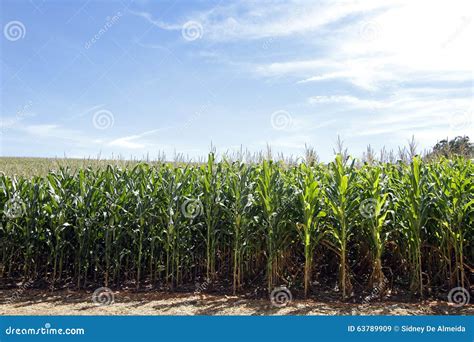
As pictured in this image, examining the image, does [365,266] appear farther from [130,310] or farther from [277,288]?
[130,310]

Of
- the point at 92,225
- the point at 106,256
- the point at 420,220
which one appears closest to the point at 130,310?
the point at 106,256

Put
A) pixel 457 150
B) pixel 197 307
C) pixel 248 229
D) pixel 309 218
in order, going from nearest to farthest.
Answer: pixel 197 307 → pixel 309 218 → pixel 248 229 → pixel 457 150

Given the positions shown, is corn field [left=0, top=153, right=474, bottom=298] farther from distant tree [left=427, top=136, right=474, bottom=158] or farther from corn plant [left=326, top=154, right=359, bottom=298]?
distant tree [left=427, top=136, right=474, bottom=158]

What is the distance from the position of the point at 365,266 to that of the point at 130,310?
3541 millimetres

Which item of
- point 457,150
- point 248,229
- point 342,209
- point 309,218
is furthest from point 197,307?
point 457,150

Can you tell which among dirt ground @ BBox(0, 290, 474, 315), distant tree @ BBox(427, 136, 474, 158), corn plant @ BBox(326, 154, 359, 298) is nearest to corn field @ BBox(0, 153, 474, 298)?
corn plant @ BBox(326, 154, 359, 298)

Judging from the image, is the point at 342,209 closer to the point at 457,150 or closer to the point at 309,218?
the point at 309,218

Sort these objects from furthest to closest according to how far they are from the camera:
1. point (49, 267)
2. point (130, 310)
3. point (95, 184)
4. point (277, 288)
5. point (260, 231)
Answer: point (49, 267)
point (95, 184)
point (260, 231)
point (277, 288)
point (130, 310)

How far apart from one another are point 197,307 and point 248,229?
1.31m

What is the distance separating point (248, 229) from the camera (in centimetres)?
545

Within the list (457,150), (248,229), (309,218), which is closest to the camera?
(309,218)

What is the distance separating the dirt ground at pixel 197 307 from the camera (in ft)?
15.1

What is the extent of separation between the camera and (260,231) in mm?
5582

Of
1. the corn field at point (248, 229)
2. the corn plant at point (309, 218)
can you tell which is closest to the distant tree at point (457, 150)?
the corn field at point (248, 229)
